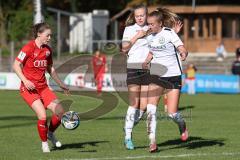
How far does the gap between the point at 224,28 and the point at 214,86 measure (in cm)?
2315

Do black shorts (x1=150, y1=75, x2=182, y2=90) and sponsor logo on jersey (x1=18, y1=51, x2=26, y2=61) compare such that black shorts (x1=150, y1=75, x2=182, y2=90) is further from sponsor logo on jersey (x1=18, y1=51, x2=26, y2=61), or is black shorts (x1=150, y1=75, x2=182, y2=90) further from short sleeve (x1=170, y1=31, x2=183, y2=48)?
sponsor logo on jersey (x1=18, y1=51, x2=26, y2=61)

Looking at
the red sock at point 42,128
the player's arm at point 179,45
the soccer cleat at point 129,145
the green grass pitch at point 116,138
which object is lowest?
the green grass pitch at point 116,138

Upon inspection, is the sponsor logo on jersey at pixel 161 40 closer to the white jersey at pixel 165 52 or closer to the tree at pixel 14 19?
the white jersey at pixel 165 52

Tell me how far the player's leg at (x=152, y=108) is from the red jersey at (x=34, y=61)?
1717mm

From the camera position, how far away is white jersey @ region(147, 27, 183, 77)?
1170 centimetres

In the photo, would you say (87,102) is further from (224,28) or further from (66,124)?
(224,28)

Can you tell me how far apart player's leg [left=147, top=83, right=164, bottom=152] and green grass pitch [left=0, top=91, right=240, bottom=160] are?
0.98 feet

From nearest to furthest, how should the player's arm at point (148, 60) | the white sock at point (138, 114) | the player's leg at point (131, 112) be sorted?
the player's arm at point (148, 60) → the player's leg at point (131, 112) → the white sock at point (138, 114)

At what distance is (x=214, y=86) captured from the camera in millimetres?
36906

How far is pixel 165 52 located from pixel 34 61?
6.77 feet

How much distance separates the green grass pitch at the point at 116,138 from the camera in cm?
1140

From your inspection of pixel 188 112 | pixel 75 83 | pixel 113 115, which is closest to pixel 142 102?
pixel 113 115

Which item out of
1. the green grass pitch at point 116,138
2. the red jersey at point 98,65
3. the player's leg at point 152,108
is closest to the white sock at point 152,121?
the player's leg at point 152,108

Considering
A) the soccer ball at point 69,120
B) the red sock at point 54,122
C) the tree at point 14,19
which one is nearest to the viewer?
the soccer ball at point 69,120
